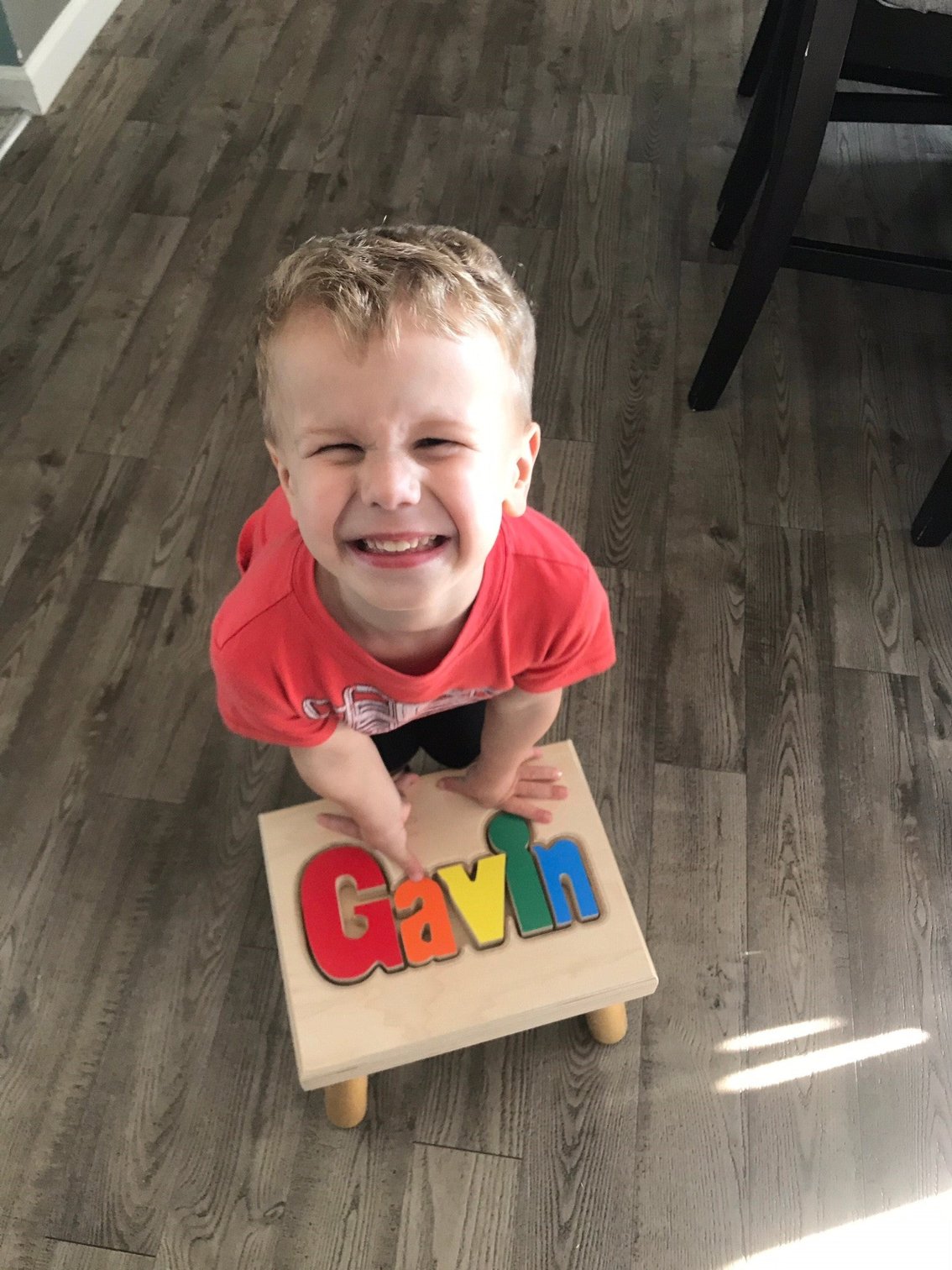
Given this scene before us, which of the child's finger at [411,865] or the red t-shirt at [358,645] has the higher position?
the red t-shirt at [358,645]

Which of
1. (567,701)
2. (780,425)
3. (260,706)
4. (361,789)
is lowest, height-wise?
(567,701)

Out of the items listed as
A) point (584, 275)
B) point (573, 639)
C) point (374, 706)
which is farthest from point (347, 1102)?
point (584, 275)

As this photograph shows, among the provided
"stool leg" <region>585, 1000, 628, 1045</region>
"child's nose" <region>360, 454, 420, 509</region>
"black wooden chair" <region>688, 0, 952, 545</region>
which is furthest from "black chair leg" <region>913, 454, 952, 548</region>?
"child's nose" <region>360, 454, 420, 509</region>

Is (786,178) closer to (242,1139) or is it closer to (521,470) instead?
(521,470)

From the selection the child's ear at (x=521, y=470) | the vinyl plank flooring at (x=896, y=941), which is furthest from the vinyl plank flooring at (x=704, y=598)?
the child's ear at (x=521, y=470)

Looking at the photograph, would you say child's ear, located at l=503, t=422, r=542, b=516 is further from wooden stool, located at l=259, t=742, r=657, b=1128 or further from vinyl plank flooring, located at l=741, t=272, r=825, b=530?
vinyl plank flooring, located at l=741, t=272, r=825, b=530

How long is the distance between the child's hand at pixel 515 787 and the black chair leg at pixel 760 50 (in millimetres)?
1524

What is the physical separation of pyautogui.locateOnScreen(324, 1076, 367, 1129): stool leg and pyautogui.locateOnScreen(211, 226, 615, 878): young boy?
0.22 m

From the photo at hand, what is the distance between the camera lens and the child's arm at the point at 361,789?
0.84 meters

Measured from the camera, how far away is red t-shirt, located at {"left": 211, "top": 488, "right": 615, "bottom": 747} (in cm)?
73

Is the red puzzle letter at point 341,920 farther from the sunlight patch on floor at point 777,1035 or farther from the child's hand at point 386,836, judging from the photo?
the sunlight patch on floor at point 777,1035

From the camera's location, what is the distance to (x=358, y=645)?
74 centimetres

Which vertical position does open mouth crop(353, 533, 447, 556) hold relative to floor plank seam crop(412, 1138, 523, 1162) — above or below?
above

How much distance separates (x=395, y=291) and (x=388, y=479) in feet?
0.37
